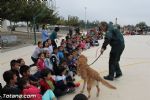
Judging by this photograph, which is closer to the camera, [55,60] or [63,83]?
[63,83]

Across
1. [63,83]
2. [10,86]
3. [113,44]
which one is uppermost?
[113,44]

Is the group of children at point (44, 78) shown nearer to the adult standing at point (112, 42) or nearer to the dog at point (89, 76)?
the dog at point (89, 76)

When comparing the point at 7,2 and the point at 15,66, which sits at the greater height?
the point at 7,2

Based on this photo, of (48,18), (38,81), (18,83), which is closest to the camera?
(18,83)

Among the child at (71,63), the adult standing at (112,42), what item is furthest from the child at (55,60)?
the adult standing at (112,42)

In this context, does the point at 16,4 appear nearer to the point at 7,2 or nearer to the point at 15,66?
the point at 7,2

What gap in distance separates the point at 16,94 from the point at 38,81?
1.95 metres

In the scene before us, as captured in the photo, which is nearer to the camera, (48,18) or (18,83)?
(18,83)

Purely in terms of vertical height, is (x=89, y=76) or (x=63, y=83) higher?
(x=89, y=76)

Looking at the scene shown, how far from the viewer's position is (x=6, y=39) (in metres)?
26.1

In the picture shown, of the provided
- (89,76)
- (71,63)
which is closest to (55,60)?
(71,63)

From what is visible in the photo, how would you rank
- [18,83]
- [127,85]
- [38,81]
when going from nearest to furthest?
[18,83], [38,81], [127,85]

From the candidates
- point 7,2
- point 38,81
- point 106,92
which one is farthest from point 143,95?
point 7,2

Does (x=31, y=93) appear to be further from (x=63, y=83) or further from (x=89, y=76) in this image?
(x=63, y=83)
